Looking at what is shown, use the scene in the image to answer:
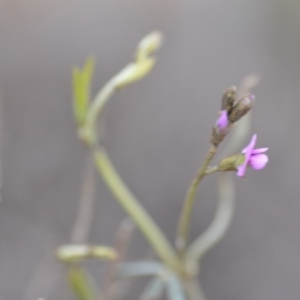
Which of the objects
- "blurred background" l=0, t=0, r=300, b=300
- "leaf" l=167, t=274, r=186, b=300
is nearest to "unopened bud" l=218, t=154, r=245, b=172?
"leaf" l=167, t=274, r=186, b=300

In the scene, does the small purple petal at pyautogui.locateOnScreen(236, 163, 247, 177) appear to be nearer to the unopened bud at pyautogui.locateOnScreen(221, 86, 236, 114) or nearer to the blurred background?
the unopened bud at pyautogui.locateOnScreen(221, 86, 236, 114)

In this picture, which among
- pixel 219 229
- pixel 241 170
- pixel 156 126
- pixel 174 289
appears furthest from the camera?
pixel 156 126

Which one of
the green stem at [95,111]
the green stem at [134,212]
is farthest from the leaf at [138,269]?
the green stem at [95,111]

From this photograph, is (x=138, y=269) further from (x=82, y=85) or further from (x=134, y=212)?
(x=82, y=85)

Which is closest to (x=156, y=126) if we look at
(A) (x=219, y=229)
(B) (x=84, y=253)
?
(A) (x=219, y=229)

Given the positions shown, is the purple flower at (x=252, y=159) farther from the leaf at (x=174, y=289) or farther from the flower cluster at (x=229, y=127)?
the leaf at (x=174, y=289)
